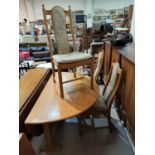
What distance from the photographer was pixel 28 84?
7.41 feet

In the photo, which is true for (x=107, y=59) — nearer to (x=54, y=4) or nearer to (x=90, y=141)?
(x=90, y=141)

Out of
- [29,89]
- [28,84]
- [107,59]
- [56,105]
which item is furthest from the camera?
[107,59]

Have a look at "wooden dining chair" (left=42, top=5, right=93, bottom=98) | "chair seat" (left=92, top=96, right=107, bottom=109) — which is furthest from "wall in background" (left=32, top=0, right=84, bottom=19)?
"chair seat" (left=92, top=96, right=107, bottom=109)

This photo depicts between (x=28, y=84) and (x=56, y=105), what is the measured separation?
818 mm

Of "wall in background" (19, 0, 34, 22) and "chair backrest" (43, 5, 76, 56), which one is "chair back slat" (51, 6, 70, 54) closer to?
"chair backrest" (43, 5, 76, 56)

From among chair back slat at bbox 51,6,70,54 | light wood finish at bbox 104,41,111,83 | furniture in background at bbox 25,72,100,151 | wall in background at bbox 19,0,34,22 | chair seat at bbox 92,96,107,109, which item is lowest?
chair seat at bbox 92,96,107,109

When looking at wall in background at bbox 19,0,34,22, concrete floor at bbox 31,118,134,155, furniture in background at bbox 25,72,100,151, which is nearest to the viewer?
furniture in background at bbox 25,72,100,151

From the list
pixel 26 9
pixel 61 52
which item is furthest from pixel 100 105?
pixel 26 9

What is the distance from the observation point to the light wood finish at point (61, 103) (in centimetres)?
147

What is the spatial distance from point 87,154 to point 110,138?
1.32 ft

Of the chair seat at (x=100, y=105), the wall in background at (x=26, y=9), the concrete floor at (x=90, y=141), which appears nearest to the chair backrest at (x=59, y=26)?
the chair seat at (x=100, y=105)

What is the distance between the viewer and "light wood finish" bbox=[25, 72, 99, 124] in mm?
1471
